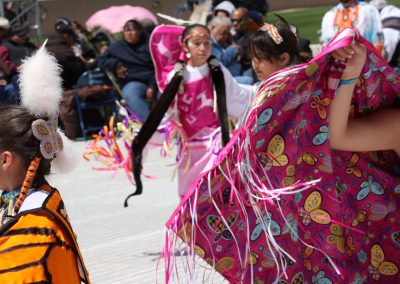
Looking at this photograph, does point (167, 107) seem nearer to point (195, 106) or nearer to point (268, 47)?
point (195, 106)

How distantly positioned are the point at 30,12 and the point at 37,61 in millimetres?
13739

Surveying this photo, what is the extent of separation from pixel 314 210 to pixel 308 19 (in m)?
19.8

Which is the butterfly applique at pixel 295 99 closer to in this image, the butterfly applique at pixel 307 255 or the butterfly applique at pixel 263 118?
the butterfly applique at pixel 263 118

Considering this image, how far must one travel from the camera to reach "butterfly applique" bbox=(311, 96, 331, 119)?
9.82ft

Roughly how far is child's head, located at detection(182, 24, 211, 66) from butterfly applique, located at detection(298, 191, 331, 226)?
2.51 meters

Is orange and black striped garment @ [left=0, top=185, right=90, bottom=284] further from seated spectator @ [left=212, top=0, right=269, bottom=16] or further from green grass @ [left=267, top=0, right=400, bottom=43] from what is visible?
green grass @ [left=267, top=0, right=400, bottom=43]

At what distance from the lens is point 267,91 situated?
9.82ft

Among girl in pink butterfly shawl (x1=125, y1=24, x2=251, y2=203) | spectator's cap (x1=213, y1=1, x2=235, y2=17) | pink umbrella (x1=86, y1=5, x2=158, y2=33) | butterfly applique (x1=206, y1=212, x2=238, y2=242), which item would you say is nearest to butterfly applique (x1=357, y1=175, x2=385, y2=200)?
butterfly applique (x1=206, y1=212, x2=238, y2=242)

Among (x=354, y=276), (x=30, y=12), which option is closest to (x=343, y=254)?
(x=354, y=276)

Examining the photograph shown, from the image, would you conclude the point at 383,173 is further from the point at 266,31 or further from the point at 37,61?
the point at 37,61

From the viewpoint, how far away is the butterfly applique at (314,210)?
307 cm

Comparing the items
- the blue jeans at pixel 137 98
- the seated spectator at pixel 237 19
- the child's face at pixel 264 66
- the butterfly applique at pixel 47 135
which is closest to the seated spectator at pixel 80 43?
the blue jeans at pixel 137 98

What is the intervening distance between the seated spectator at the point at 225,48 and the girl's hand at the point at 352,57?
6.66 m

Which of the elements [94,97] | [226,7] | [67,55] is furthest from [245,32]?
[67,55]
